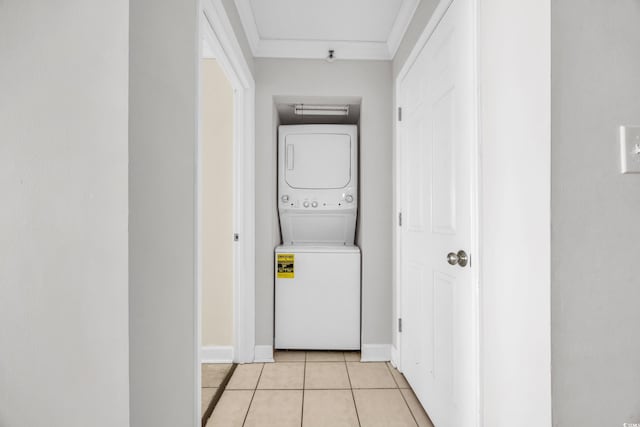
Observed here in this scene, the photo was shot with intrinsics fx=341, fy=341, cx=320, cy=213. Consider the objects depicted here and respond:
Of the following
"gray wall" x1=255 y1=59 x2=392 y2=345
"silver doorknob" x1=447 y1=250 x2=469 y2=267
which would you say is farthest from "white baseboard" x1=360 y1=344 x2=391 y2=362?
"silver doorknob" x1=447 y1=250 x2=469 y2=267

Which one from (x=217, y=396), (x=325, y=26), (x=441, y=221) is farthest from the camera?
(x=325, y=26)

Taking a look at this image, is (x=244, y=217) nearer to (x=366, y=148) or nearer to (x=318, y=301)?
(x=318, y=301)

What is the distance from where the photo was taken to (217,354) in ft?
8.56

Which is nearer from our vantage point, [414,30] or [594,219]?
[594,219]

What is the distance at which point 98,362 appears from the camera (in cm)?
86

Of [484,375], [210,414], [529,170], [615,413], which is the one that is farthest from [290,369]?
[529,170]

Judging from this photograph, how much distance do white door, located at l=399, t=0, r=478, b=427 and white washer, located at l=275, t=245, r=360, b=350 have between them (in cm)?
51

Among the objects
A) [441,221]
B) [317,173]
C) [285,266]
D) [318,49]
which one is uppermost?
[318,49]

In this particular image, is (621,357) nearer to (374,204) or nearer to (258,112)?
(374,204)

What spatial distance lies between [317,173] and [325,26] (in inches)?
43.2

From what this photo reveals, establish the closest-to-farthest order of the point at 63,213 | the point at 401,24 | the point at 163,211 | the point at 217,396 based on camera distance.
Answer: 1. the point at 63,213
2. the point at 163,211
3. the point at 217,396
4. the point at 401,24

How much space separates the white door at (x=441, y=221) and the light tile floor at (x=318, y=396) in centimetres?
16

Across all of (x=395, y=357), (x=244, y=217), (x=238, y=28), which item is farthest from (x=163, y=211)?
(x=395, y=357)

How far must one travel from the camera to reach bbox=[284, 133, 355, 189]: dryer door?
9.48ft
